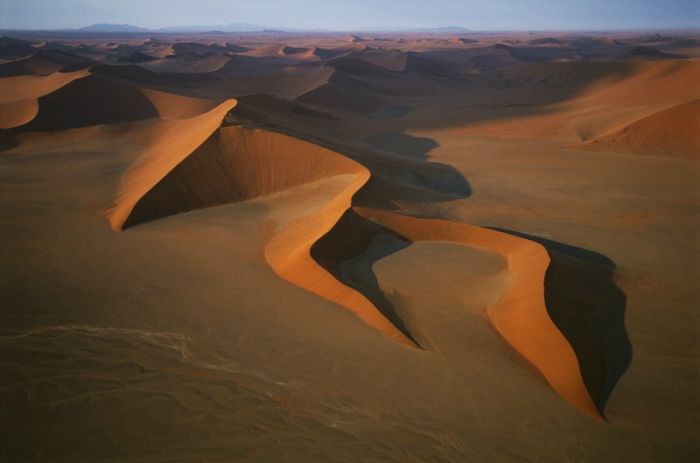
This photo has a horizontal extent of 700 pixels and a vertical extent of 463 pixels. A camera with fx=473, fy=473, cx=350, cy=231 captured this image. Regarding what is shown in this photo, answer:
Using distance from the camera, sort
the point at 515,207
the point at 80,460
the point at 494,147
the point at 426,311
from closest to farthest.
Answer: the point at 80,460 < the point at 426,311 < the point at 515,207 < the point at 494,147

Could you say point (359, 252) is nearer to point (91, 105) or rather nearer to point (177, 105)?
point (177, 105)

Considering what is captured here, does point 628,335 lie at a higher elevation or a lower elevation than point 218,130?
lower

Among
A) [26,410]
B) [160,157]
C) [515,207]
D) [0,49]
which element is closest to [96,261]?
[26,410]

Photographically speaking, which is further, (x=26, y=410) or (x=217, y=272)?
(x=217, y=272)

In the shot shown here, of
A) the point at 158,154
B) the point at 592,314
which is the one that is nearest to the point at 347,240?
the point at 592,314

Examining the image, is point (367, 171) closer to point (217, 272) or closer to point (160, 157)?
point (217, 272)

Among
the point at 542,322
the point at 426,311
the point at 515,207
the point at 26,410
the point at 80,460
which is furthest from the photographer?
the point at 515,207
